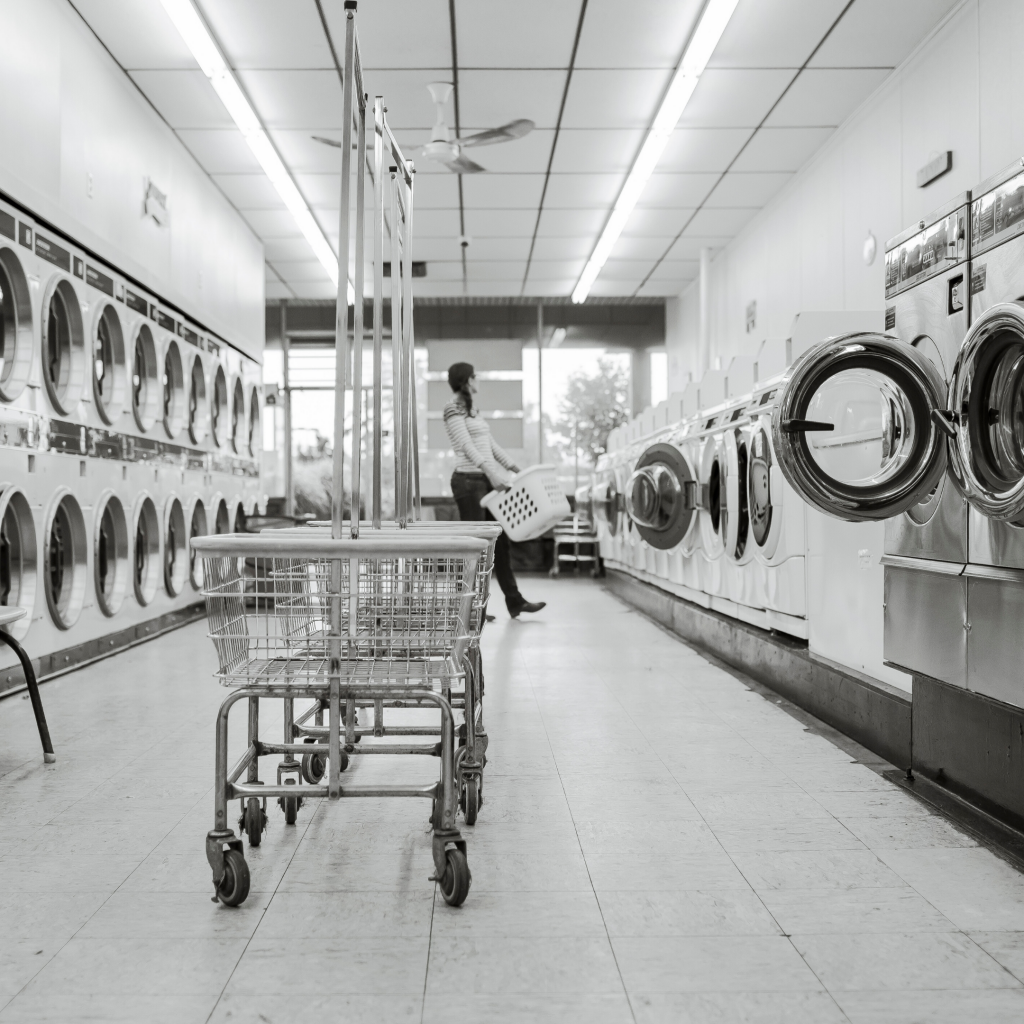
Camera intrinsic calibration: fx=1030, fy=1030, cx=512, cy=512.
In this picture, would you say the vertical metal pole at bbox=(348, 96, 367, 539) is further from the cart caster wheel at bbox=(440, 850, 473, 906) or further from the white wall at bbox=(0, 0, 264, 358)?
the white wall at bbox=(0, 0, 264, 358)

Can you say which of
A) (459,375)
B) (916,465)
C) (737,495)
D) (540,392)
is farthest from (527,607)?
(540,392)

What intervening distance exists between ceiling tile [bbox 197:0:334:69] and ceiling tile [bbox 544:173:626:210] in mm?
2313

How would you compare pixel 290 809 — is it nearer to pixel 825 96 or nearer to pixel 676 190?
pixel 825 96

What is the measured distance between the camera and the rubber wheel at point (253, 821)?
7.29ft

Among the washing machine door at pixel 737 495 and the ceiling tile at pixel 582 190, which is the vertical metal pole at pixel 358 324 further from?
the ceiling tile at pixel 582 190

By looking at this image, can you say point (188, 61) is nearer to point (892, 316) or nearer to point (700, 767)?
point (892, 316)

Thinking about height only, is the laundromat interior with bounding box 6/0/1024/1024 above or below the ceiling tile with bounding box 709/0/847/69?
below

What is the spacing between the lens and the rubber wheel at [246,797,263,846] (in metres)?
2.22

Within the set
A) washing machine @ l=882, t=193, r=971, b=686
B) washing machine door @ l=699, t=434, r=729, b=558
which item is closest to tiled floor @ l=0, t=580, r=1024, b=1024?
washing machine @ l=882, t=193, r=971, b=686

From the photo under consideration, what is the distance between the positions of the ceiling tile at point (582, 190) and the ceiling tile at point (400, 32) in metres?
2.02

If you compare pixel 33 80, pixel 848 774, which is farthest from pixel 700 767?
pixel 33 80

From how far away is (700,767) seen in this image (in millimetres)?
2922

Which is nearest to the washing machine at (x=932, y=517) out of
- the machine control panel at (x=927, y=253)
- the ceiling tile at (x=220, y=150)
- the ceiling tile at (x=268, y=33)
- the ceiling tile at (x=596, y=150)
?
the machine control panel at (x=927, y=253)

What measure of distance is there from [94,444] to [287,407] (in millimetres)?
6534
